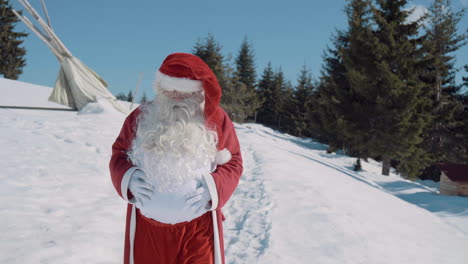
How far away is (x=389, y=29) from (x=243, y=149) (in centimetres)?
832

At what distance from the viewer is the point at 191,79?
5.73ft

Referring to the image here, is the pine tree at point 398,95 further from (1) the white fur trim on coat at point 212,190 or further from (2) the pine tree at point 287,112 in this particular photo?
(2) the pine tree at point 287,112

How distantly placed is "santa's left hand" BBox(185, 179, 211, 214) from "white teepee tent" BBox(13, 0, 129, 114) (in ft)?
27.2

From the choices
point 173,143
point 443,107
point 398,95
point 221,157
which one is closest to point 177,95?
point 173,143

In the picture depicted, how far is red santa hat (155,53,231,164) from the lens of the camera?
5.69 feet

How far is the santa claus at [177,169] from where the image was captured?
5.25 ft

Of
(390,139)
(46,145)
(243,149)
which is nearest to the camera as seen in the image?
(46,145)

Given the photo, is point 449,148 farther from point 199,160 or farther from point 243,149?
point 199,160

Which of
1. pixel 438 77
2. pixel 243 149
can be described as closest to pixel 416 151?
pixel 438 77

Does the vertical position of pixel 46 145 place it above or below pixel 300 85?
below

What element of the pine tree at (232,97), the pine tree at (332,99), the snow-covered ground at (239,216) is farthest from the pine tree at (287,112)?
the snow-covered ground at (239,216)

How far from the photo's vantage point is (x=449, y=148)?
1598cm

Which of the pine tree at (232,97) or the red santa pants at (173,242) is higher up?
the pine tree at (232,97)

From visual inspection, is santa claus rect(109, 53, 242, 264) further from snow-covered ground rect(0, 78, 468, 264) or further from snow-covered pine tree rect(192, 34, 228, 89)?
snow-covered pine tree rect(192, 34, 228, 89)
